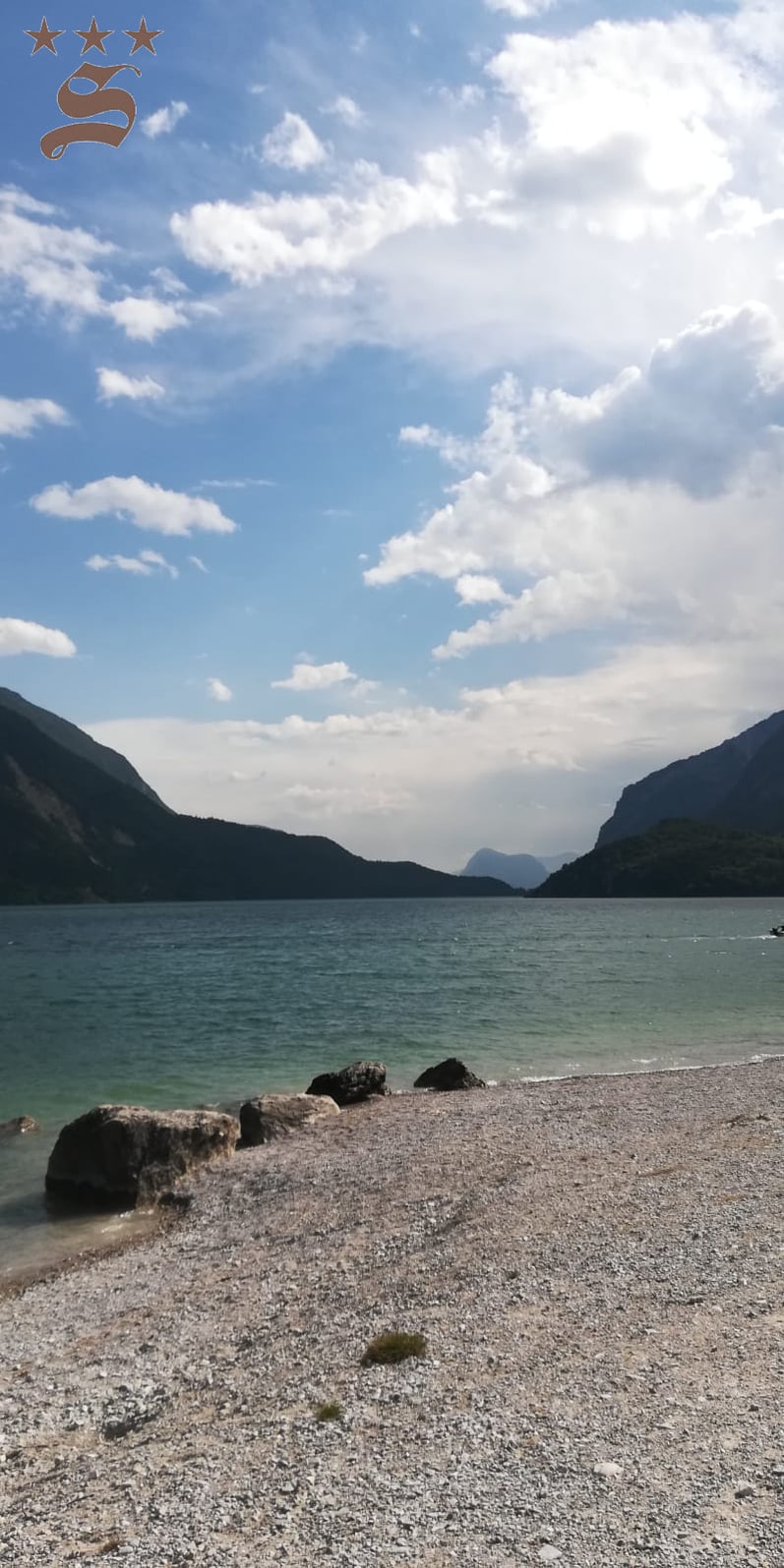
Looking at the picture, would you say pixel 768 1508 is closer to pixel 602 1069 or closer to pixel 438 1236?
pixel 438 1236

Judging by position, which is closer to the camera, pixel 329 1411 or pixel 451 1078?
pixel 329 1411

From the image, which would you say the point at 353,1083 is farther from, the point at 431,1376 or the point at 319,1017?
the point at 319,1017

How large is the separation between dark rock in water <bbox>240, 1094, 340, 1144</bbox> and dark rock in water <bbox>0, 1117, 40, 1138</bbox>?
6157mm

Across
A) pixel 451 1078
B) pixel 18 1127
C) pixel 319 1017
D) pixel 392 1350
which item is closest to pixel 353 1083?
pixel 451 1078

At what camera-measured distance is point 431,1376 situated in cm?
1002

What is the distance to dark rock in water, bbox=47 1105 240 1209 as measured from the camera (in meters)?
19.6

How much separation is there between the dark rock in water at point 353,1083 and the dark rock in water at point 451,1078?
174 cm

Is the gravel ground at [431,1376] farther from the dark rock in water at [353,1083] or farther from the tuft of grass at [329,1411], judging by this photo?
the dark rock in water at [353,1083]

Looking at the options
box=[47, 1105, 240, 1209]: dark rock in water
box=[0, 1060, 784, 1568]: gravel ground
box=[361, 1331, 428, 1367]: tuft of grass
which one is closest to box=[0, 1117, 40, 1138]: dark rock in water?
box=[47, 1105, 240, 1209]: dark rock in water

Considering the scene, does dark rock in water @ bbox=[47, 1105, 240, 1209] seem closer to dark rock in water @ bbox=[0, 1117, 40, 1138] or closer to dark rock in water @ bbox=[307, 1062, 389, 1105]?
dark rock in water @ bbox=[0, 1117, 40, 1138]

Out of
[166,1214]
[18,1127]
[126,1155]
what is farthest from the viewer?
[18,1127]

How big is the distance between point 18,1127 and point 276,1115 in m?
7.38

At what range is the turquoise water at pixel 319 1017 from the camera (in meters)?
30.3

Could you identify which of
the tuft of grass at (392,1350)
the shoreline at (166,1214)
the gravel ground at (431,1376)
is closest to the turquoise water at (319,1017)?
the shoreline at (166,1214)
